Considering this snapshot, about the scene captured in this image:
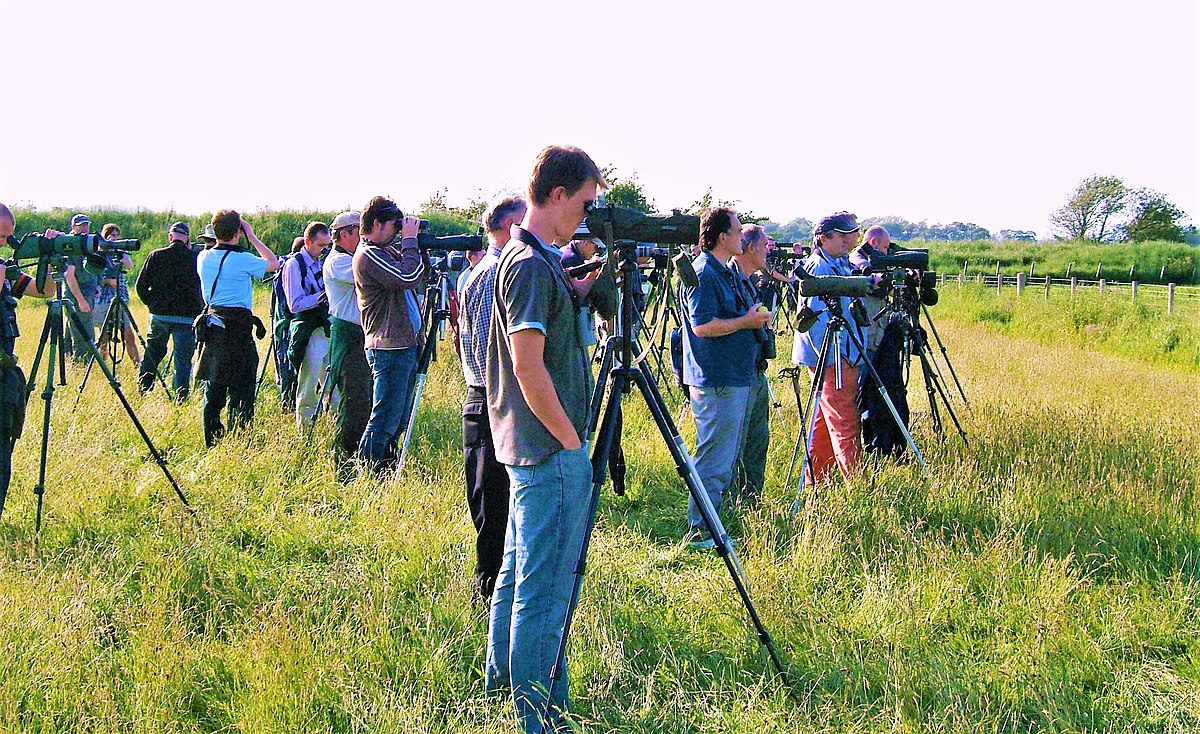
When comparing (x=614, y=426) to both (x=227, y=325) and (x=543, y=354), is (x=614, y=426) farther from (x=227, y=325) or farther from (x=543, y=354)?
(x=227, y=325)

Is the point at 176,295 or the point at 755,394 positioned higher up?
the point at 176,295

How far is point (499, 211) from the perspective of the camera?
3.83 m

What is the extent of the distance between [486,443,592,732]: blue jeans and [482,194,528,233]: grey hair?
4.74ft

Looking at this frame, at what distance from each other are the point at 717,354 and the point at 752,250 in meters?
0.66

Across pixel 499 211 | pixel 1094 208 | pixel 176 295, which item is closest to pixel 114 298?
pixel 176 295

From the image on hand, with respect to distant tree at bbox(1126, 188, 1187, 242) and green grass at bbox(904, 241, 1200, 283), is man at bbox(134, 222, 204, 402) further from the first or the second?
distant tree at bbox(1126, 188, 1187, 242)

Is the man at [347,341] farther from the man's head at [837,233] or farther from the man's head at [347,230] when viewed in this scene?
the man's head at [837,233]

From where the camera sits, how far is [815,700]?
3045 mm

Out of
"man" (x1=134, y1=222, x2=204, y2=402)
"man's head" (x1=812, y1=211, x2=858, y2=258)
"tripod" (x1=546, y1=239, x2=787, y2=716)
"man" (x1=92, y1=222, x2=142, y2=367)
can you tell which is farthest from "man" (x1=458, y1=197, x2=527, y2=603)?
"man" (x1=92, y1=222, x2=142, y2=367)

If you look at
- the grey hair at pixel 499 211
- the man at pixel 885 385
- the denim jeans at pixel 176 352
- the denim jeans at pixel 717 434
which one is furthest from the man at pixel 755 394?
the denim jeans at pixel 176 352

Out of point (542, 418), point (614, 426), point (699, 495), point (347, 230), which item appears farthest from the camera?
point (347, 230)

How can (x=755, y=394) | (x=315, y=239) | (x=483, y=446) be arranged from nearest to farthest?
(x=483, y=446) < (x=755, y=394) < (x=315, y=239)

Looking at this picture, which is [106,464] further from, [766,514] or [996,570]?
[996,570]

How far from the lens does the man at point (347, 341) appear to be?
5.62 meters
